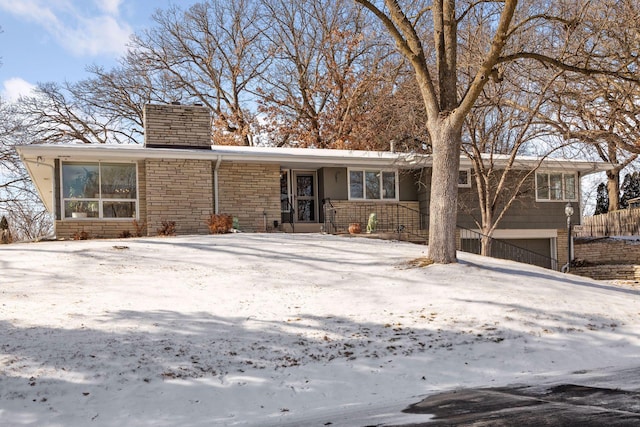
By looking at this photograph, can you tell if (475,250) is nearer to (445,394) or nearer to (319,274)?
(319,274)

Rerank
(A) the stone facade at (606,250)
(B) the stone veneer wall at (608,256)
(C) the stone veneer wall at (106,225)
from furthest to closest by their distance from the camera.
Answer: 1. (A) the stone facade at (606,250)
2. (B) the stone veneer wall at (608,256)
3. (C) the stone veneer wall at (106,225)

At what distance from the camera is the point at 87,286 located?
9797 millimetres

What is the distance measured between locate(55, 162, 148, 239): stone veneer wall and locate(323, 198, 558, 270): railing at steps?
19.9 feet

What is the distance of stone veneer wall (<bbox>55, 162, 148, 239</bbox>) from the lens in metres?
17.7

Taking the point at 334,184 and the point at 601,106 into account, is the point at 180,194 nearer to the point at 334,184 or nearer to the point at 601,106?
the point at 334,184

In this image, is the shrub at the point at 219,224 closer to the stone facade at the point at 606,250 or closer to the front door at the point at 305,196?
the front door at the point at 305,196

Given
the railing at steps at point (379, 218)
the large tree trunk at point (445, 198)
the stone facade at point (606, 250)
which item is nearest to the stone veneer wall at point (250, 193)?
the railing at steps at point (379, 218)

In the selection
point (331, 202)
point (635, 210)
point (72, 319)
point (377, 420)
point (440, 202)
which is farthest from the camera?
point (635, 210)

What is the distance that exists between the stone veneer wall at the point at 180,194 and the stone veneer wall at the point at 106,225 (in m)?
0.53

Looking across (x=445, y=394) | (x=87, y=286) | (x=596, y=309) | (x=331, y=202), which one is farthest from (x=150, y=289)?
(x=331, y=202)

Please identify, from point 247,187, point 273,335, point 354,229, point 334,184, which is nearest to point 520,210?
point 334,184

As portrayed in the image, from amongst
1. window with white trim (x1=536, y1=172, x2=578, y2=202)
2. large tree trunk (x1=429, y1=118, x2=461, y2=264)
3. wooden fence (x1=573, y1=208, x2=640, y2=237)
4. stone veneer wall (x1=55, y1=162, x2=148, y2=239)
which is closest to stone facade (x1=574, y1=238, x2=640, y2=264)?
wooden fence (x1=573, y1=208, x2=640, y2=237)

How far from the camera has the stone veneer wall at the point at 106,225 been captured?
17.7m

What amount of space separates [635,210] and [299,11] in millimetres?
20741
